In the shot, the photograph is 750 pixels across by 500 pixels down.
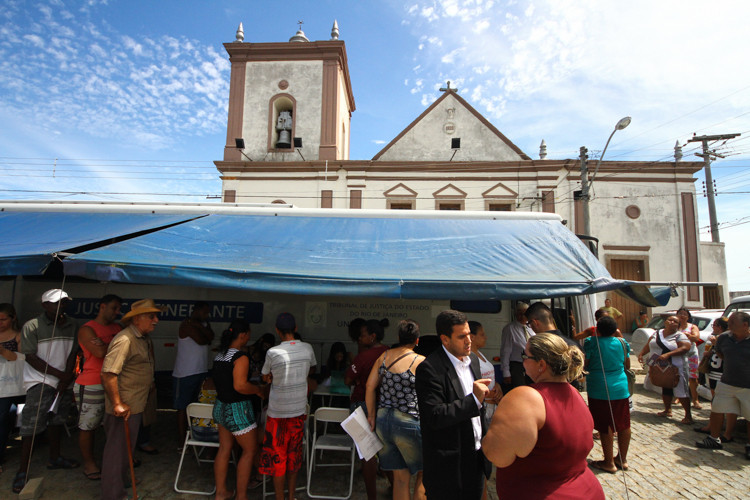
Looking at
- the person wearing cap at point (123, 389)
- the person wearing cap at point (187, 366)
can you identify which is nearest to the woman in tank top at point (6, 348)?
the person wearing cap at point (123, 389)

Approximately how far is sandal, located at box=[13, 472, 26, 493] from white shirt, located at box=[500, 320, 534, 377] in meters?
5.01

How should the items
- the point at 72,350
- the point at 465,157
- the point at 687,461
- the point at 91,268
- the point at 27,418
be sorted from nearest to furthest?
the point at 91,268 < the point at 27,418 < the point at 72,350 < the point at 687,461 < the point at 465,157

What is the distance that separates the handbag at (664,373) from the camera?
6.10 metres

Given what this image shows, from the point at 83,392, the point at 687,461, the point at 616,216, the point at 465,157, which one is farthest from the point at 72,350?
the point at 616,216

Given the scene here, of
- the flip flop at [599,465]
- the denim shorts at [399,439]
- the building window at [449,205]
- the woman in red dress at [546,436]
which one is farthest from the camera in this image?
the building window at [449,205]

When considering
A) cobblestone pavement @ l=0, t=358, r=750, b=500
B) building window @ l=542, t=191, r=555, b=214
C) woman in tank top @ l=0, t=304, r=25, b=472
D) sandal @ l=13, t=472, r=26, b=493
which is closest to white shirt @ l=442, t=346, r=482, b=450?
cobblestone pavement @ l=0, t=358, r=750, b=500

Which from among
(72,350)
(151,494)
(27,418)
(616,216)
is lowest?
(151,494)

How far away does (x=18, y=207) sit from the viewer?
6.13m

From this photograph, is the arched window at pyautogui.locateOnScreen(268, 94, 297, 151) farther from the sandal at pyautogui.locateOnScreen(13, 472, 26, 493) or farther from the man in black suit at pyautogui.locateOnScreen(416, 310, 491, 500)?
the man in black suit at pyautogui.locateOnScreen(416, 310, 491, 500)

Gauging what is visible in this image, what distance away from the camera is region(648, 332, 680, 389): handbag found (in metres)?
6.10

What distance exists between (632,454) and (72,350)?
646 centimetres

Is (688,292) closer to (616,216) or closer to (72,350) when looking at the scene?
(616,216)

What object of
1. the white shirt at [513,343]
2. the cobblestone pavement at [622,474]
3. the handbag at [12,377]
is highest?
the white shirt at [513,343]

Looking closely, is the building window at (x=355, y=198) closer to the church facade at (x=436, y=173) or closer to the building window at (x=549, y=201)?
the church facade at (x=436, y=173)
